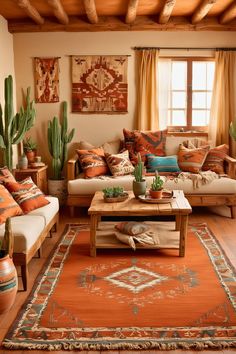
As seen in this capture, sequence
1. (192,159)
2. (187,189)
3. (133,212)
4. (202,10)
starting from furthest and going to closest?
(192,159) → (202,10) → (187,189) → (133,212)

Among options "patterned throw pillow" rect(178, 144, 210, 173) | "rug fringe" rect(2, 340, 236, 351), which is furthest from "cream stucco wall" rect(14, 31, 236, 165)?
"rug fringe" rect(2, 340, 236, 351)

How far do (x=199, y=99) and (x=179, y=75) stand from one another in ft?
1.58

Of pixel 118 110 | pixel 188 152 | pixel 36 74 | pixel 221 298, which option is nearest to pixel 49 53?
pixel 36 74

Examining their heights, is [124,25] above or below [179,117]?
above

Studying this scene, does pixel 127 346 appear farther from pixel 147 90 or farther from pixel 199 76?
pixel 199 76

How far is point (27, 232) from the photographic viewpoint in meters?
3.52

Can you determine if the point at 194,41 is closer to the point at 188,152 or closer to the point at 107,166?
the point at 188,152

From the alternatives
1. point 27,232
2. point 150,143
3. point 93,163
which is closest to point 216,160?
point 150,143

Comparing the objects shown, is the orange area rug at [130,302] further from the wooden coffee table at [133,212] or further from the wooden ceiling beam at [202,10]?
the wooden ceiling beam at [202,10]

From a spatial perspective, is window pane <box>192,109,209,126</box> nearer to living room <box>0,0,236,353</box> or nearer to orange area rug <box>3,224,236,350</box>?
living room <box>0,0,236,353</box>

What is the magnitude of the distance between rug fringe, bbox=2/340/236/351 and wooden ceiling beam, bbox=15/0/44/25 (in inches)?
153

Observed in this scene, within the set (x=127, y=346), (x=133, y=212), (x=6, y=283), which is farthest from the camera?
(x=133, y=212)

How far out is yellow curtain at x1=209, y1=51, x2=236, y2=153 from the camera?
6.50m

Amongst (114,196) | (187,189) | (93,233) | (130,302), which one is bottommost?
(130,302)
